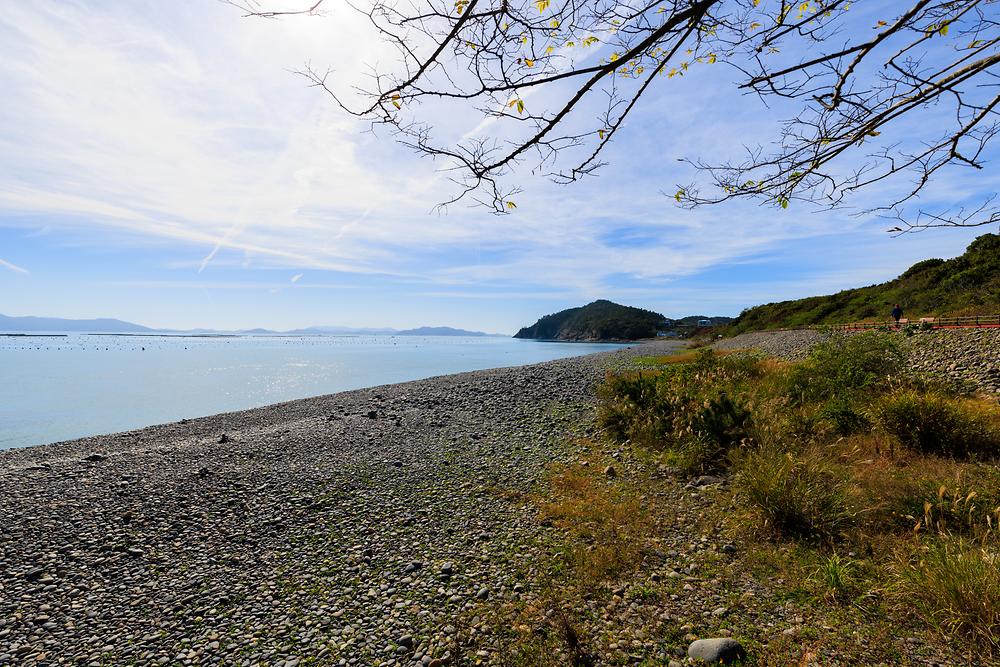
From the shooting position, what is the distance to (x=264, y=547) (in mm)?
6438

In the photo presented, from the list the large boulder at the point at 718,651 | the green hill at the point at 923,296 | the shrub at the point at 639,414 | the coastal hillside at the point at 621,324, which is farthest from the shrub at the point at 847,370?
the coastal hillside at the point at 621,324

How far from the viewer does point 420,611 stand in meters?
4.71

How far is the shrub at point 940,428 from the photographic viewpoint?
25.7 ft

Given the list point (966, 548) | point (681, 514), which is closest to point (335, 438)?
point (681, 514)

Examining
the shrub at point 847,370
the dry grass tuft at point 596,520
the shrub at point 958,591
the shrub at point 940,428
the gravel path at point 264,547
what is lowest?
the gravel path at point 264,547

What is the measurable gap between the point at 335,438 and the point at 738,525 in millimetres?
10906

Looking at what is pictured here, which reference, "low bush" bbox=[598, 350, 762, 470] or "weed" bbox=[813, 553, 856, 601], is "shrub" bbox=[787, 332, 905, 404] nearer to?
"low bush" bbox=[598, 350, 762, 470]

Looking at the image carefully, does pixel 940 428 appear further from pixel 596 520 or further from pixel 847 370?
pixel 596 520

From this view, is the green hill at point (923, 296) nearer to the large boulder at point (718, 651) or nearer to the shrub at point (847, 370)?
the shrub at point (847, 370)

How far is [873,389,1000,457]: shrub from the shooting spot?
7.84 m

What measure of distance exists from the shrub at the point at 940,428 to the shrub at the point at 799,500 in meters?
3.38

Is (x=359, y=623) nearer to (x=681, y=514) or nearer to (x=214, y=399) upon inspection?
(x=681, y=514)

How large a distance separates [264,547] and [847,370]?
15980mm

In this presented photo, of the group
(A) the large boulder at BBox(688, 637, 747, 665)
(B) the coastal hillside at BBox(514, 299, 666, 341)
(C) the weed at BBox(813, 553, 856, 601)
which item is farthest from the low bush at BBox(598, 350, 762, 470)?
(B) the coastal hillside at BBox(514, 299, 666, 341)
